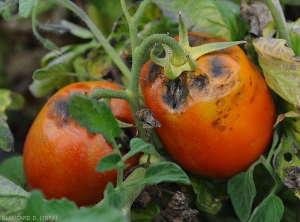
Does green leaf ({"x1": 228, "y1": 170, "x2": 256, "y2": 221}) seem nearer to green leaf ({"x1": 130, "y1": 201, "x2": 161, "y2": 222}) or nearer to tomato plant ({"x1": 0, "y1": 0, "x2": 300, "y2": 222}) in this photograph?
tomato plant ({"x1": 0, "y1": 0, "x2": 300, "y2": 222})

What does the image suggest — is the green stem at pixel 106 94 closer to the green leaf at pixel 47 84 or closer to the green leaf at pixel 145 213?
the green leaf at pixel 145 213

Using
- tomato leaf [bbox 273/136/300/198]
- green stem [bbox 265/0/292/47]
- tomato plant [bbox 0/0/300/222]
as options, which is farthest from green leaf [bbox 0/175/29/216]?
green stem [bbox 265/0/292/47]

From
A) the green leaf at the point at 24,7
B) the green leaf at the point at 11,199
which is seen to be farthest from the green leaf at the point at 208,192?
the green leaf at the point at 24,7

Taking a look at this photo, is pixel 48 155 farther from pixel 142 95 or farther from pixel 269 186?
pixel 269 186

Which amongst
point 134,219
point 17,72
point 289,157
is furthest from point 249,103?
point 17,72

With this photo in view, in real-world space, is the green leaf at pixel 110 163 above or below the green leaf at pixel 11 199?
above

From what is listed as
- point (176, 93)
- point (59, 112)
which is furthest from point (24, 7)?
point (176, 93)
